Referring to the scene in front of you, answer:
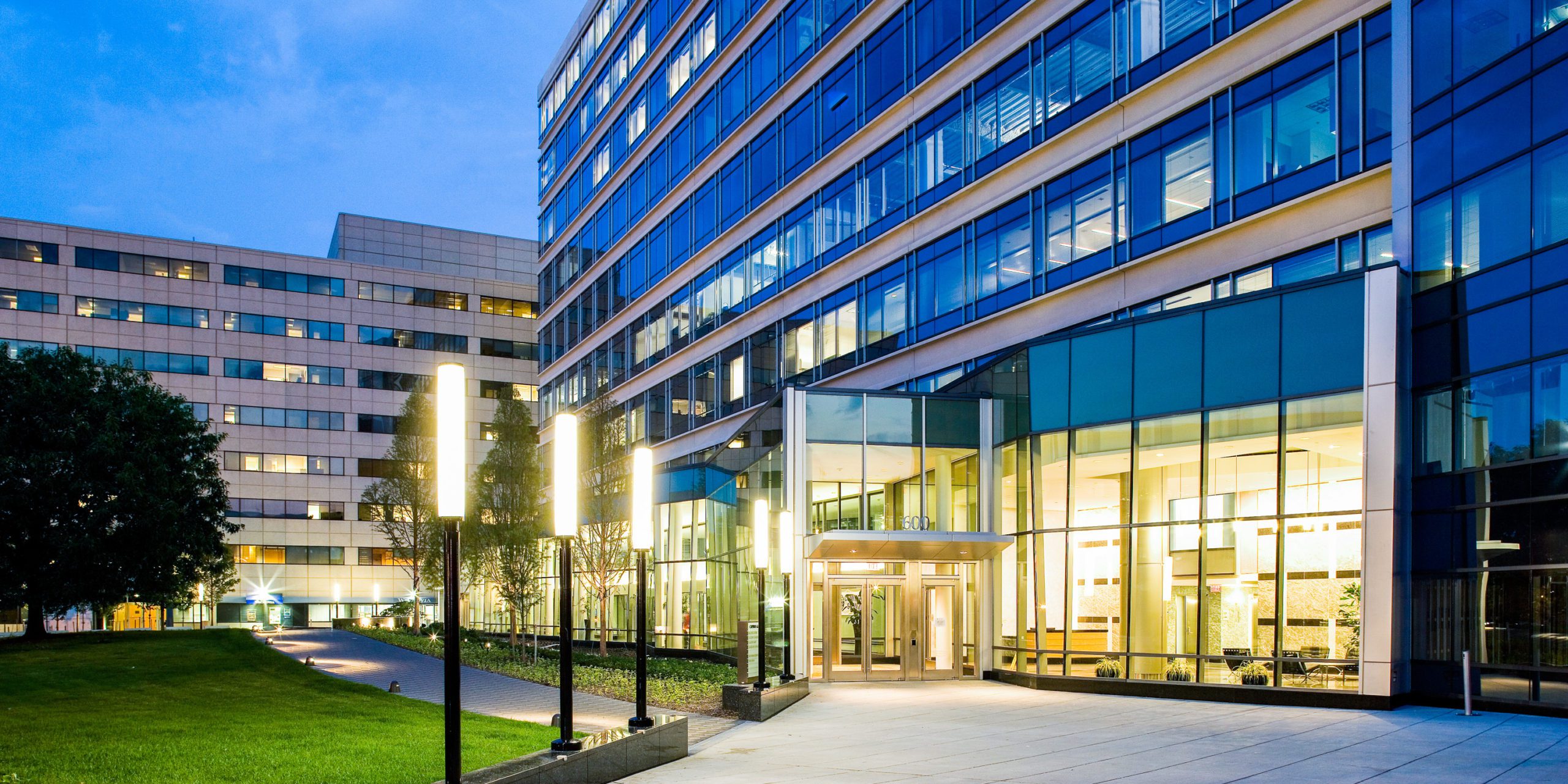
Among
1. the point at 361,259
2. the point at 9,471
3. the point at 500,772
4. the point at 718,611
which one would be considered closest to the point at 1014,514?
the point at 718,611

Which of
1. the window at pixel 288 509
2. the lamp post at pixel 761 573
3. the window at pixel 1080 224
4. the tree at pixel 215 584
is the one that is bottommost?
the tree at pixel 215 584

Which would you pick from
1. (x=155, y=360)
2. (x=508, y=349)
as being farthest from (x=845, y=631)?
(x=155, y=360)

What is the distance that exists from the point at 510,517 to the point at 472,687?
1550cm

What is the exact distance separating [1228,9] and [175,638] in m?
46.1

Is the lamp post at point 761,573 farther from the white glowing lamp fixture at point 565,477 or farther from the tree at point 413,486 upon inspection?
the tree at point 413,486

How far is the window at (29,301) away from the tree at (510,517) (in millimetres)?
47202

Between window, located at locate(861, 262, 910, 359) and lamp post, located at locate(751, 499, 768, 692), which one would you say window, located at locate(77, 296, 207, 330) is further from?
lamp post, located at locate(751, 499, 768, 692)

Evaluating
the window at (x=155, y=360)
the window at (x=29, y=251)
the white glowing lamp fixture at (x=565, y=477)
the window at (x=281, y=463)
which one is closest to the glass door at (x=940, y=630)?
the white glowing lamp fixture at (x=565, y=477)

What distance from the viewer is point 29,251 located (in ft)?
257

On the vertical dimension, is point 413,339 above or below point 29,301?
below

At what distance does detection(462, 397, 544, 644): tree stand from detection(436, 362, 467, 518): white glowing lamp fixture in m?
34.2

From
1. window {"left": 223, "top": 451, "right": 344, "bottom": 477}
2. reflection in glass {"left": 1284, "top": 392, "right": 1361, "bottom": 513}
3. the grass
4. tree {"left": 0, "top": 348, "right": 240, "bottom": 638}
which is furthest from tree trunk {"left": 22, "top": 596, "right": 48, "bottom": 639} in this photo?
reflection in glass {"left": 1284, "top": 392, "right": 1361, "bottom": 513}

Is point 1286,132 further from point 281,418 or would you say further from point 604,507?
point 281,418

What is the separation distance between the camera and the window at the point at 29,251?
254 feet
